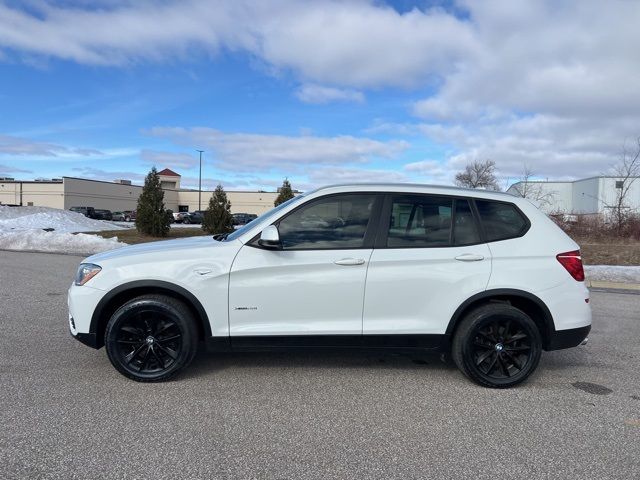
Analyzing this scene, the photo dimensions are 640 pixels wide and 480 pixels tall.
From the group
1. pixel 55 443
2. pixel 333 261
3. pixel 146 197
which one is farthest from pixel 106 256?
pixel 146 197

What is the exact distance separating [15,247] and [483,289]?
18.4 metres

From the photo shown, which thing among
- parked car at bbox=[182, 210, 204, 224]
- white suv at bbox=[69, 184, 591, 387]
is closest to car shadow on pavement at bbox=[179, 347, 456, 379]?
white suv at bbox=[69, 184, 591, 387]

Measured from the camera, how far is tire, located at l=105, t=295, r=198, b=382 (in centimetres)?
423

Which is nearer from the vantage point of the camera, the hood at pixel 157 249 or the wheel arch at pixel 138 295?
the wheel arch at pixel 138 295

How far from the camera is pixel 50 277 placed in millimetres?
10664

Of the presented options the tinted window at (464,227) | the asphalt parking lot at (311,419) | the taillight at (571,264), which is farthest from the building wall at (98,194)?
the taillight at (571,264)

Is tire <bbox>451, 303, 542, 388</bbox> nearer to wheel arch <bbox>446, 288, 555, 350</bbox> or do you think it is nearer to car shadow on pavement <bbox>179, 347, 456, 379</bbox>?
wheel arch <bbox>446, 288, 555, 350</bbox>

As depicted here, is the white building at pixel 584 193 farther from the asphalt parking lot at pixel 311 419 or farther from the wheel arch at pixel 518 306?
the asphalt parking lot at pixel 311 419

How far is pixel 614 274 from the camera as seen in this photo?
38.9ft

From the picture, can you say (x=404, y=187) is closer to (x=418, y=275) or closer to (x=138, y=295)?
(x=418, y=275)

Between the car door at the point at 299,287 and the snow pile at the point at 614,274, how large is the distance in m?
9.50

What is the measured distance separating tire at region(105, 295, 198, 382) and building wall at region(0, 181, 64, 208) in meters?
69.9

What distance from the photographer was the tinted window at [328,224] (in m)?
4.34

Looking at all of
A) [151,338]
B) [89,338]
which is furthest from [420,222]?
[89,338]
